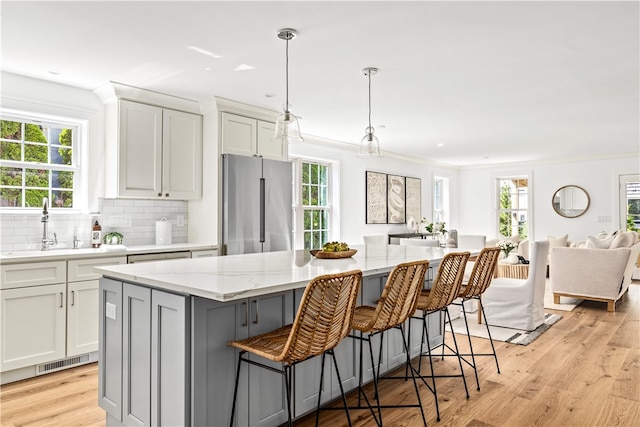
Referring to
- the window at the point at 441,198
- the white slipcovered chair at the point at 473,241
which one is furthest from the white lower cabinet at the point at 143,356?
the window at the point at 441,198

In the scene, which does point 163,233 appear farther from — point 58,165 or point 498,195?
point 498,195

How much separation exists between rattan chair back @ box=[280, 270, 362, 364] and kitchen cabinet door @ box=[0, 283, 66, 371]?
8.03 ft

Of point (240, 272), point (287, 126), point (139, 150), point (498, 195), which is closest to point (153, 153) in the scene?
point (139, 150)

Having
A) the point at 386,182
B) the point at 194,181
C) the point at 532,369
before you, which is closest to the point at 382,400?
the point at 532,369

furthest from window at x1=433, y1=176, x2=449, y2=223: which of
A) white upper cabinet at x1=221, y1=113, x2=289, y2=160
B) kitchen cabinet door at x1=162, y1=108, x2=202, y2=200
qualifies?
kitchen cabinet door at x1=162, y1=108, x2=202, y2=200

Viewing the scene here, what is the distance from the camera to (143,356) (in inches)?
84.0

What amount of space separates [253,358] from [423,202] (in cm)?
739

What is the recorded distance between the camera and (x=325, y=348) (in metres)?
1.92

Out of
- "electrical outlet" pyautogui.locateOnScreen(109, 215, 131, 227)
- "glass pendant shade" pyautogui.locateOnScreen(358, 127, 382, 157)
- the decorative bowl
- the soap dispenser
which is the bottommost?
the decorative bowl

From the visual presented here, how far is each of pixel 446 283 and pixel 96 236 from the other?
312 centimetres

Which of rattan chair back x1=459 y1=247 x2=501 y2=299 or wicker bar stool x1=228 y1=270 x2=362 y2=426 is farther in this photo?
rattan chair back x1=459 y1=247 x2=501 y2=299

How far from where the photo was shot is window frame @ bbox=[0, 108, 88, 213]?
12.3 ft

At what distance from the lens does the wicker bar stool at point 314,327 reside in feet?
5.80

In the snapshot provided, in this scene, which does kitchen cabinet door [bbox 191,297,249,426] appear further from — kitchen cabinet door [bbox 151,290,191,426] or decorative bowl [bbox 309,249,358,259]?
decorative bowl [bbox 309,249,358,259]
